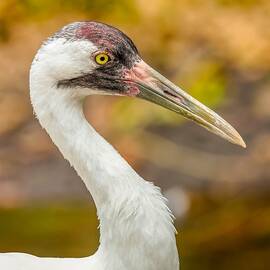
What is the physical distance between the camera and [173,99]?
16.5ft

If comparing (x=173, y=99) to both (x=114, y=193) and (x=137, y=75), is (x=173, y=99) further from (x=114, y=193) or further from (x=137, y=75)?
(x=114, y=193)

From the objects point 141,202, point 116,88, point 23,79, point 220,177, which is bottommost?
point 141,202

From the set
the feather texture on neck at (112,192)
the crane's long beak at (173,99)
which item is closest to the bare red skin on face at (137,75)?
the crane's long beak at (173,99)

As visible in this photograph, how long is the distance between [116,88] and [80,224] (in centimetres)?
334

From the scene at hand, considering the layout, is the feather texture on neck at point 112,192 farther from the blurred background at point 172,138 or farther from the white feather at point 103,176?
the blurred background at point 172,138

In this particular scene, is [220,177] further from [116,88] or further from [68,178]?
[116,88]

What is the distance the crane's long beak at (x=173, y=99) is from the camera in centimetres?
501

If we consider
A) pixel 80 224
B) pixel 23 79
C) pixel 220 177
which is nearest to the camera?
pixel 80 224

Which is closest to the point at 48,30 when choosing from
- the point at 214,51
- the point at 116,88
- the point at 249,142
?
the point at 214,51

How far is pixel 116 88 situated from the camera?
5.02 meters

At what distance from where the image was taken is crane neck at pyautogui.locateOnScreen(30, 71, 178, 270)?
16.1 feet

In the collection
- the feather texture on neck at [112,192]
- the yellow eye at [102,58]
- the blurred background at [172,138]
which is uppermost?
the blurred background at [172,138]

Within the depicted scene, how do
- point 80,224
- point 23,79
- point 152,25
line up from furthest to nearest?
point 152,25, point 23,79, point 80,224

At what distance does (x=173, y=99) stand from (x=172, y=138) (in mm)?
4276
